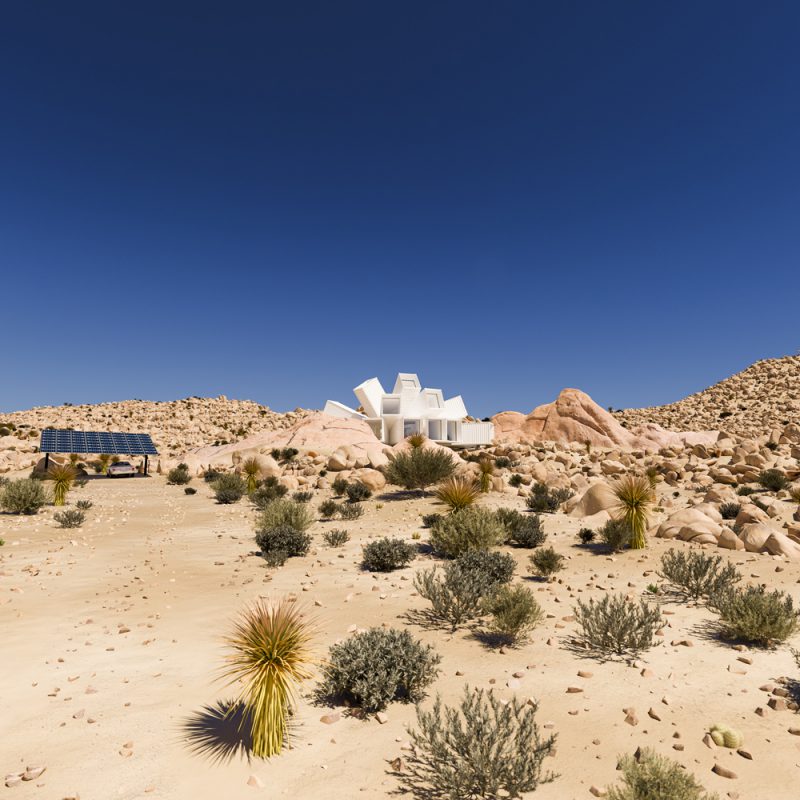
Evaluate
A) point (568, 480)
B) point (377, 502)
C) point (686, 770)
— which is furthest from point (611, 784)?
point (568, 480)

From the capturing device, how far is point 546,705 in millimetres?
5352

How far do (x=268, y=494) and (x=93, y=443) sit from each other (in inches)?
706

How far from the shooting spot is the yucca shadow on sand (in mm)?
4617

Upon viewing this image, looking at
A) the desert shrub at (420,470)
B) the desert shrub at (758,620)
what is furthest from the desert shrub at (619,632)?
the desert shrub at (420,470)

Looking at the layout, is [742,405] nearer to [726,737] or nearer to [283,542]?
[283,542]

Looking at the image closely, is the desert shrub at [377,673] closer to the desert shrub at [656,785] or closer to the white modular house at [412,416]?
the desert shrub at [656,785]

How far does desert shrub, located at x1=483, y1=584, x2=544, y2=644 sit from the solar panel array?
30.9 metres

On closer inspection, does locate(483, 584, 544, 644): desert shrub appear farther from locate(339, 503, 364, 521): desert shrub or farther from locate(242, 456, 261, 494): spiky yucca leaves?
locate(242, 456, 261, 494): spiky yucca leaves

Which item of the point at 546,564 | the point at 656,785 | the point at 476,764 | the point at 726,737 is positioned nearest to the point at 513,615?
the point at 726,737

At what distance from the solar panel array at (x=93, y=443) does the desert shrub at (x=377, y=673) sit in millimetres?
30812

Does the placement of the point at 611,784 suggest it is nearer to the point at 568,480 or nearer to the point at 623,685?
the point at 623,685

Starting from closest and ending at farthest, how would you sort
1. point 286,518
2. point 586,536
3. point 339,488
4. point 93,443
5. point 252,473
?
point 586,536
point 286,518
point 339,488
point 252,473
point 93,443

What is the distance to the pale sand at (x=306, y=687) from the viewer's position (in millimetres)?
4312

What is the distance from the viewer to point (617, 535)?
12281 mm
